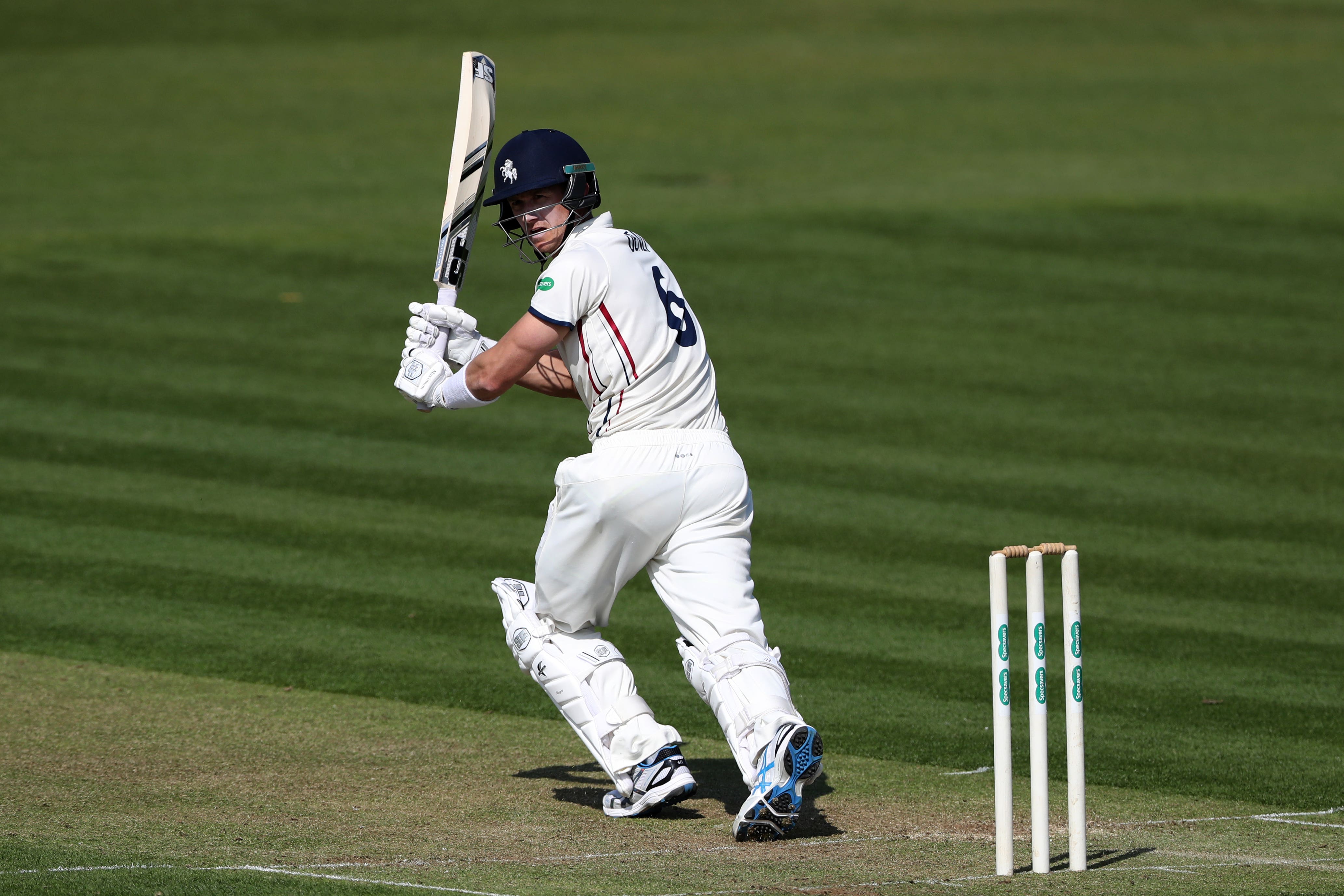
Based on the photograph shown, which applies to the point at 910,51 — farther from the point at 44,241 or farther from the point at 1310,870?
the point at 1310,870

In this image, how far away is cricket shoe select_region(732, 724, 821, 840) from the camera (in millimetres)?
5738

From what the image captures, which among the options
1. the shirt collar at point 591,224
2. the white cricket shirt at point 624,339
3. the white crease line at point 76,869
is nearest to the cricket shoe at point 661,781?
the white cricket shirt at point 624,339

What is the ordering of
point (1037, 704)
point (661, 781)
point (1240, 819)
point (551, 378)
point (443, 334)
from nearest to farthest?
point (1037, 704)
point (661, 781)
point (1240, 819)
point (443, 334)
point (551, 378)

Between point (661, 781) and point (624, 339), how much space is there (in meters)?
1.60

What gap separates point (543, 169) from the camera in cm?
630

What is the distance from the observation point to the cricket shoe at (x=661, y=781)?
620cm

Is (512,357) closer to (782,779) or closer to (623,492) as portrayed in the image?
(623,492)

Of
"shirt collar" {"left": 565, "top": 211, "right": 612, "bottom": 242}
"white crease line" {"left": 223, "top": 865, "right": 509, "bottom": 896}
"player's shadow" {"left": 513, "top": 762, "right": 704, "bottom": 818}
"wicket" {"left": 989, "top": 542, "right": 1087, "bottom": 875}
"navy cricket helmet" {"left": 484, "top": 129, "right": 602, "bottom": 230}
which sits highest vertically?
"navy cricket helmet" {"left": 484, "top": 129, "right": 602, "bottom": 230}

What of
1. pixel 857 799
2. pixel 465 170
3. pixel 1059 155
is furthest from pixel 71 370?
pixel 1059 155

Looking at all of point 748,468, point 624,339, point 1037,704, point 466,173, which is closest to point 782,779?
point 1037,704

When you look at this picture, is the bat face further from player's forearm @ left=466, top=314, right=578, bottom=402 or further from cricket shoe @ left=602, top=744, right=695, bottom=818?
cricket shoe @ left=602, top=744, right=695, bottom=818

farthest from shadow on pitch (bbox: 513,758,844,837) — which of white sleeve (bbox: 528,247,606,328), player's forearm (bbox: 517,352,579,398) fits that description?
white sleeve (bbox: 528,247,606,328)

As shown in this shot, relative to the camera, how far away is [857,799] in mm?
6609

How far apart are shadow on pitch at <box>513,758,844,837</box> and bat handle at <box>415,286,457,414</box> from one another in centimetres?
156
